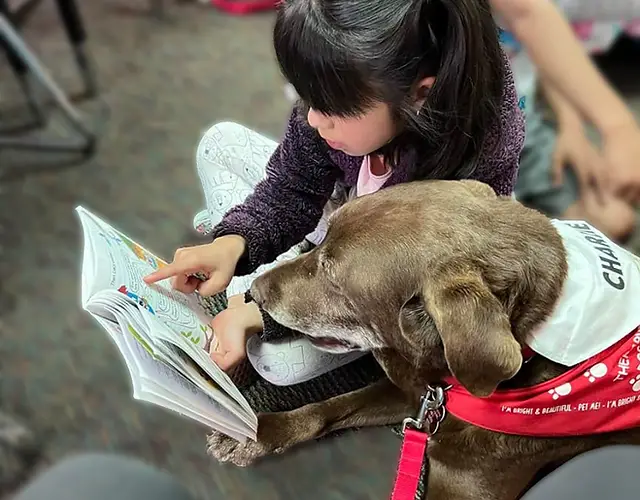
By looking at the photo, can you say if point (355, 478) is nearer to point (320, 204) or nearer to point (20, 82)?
point (320, 204)

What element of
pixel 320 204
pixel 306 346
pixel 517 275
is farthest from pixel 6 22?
pixel 517 275

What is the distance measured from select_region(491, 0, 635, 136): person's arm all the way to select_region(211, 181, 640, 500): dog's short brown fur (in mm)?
752

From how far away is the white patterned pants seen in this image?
123 centimetres

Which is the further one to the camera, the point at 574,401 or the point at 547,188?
the point at 547,188

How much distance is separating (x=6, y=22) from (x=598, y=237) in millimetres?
1831

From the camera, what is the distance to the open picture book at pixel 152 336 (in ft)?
2.98

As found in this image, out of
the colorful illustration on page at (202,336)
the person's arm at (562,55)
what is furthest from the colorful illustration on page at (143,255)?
the person's arm at (562,55)

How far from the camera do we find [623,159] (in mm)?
1561

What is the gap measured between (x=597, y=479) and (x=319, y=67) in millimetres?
682

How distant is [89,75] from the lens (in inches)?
105

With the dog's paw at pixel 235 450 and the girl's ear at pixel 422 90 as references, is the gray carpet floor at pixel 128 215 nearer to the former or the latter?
the dog's paw at pixel 235 450

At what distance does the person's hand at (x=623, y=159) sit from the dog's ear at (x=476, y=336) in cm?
79

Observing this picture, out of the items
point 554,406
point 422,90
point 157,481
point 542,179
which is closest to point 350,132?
point 422,90

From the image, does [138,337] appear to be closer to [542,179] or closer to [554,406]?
[554,406]
